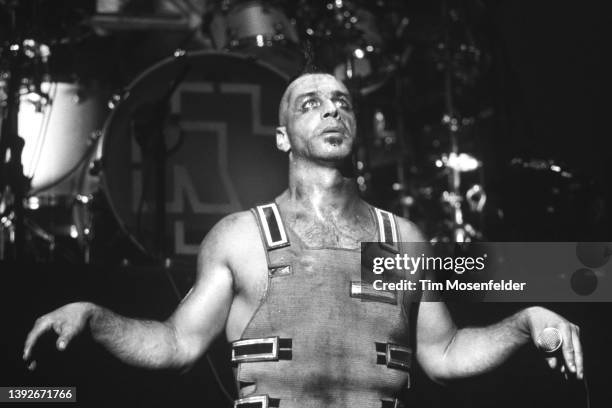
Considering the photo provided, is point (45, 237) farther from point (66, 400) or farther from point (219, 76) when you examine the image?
point (66, 400)

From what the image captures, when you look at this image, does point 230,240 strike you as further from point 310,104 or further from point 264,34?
point 264,34

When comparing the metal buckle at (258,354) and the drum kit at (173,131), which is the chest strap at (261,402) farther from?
Answer: the drum kit at (173,131)

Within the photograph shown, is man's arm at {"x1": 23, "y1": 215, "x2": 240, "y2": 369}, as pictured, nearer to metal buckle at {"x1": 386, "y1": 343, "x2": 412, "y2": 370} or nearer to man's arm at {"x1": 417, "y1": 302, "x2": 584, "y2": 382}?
metal buckle at {"x1": 386, "y1": 343, "x2": 412, "y2": 370}

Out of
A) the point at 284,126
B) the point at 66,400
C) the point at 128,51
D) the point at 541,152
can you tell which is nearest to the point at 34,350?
the point at 66,400

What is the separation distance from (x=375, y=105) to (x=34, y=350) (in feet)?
19.0

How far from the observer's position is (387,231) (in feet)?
12.1

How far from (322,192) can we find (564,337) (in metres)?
1.19

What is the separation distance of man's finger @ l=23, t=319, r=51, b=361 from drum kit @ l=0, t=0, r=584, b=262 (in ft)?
6.54

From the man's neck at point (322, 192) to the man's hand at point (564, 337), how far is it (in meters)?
0.93

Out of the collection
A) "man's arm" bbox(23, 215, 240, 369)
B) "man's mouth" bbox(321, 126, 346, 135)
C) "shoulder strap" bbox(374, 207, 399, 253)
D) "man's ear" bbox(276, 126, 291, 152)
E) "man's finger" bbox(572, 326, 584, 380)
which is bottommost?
"man's finger" bbox(572, 326, 584, 380)

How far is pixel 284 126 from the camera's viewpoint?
3.88 m

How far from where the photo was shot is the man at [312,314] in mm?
3377

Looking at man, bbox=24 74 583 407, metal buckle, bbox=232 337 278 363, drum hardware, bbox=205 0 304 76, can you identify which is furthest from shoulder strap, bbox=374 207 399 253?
drum hardware, bbox=205 0 304 76

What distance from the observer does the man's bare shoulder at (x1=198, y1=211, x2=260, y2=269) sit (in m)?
3.56
